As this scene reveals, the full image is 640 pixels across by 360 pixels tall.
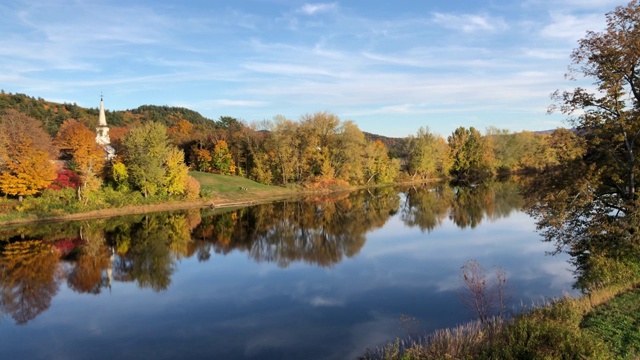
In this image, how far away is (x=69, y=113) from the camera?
108 metres

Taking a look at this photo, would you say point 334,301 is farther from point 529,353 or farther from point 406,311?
point 529,353

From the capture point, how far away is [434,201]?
2019 inches

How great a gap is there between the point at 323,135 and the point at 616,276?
186 feet

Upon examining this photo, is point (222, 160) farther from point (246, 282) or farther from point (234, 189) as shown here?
point (246, 282)

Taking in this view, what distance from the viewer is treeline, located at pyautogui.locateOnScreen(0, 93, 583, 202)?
37062mm

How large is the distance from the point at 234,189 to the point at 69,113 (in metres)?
76.5

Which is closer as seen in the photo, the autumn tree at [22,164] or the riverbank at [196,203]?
the riverbank at [196,203]

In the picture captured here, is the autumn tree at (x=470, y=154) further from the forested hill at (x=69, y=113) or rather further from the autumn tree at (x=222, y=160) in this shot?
the forested hill at (x=69, y=113)

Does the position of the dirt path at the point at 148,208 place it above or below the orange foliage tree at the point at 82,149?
below

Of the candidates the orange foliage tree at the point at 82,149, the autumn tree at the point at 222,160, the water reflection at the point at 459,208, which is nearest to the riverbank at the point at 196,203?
the autumn tree at the point at 222,160

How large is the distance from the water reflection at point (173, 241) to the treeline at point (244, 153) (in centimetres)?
629

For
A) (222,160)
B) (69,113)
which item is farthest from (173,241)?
(69,113)

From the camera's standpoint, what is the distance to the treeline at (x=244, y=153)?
37062 millimetres

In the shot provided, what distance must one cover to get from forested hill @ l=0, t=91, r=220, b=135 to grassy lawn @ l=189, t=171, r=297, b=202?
121 feet
